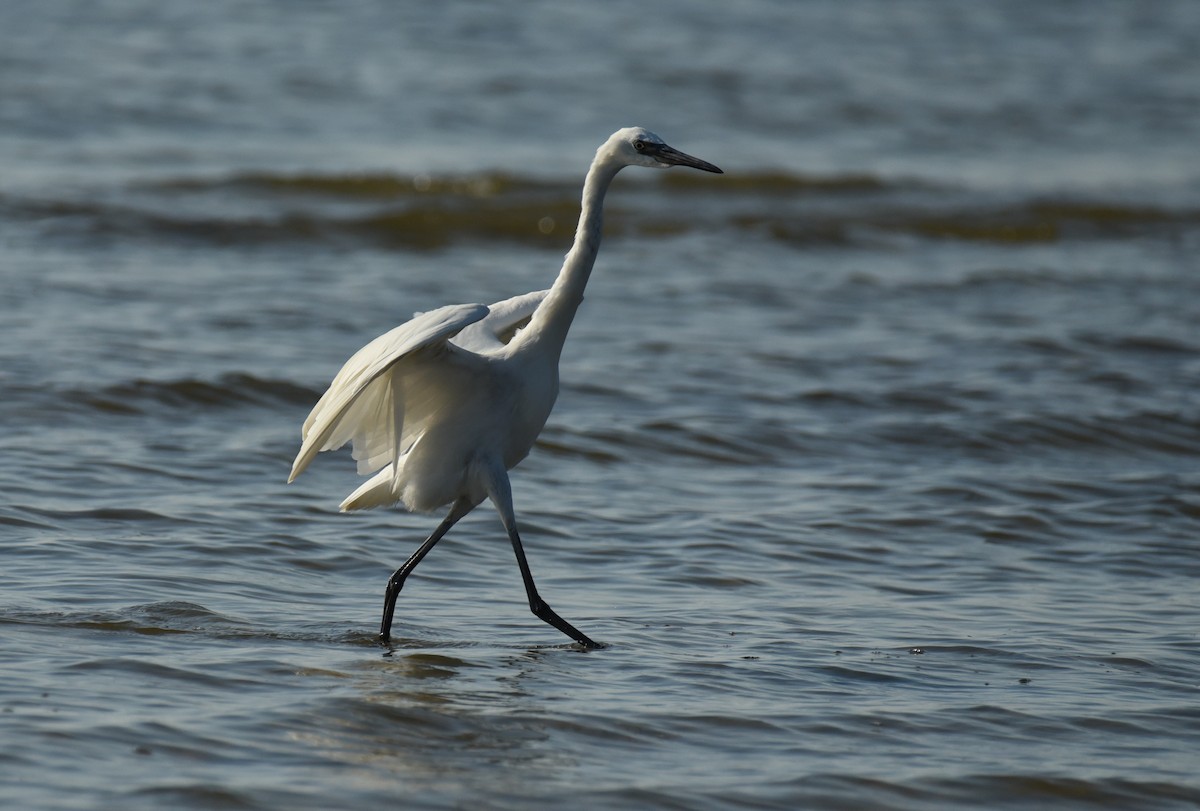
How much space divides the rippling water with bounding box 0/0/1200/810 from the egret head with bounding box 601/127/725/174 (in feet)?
5.79

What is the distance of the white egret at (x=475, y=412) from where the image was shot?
6.01 m

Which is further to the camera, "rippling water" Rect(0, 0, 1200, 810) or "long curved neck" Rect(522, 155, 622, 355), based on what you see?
"long curved neck" Rect(522, 155, 622, 355)

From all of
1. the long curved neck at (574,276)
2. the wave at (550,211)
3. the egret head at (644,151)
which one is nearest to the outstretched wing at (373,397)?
the long curved neck at (574,276)

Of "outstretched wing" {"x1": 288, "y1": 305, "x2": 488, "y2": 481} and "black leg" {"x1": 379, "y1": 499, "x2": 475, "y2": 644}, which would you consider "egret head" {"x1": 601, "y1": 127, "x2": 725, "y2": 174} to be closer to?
"outstretched wing" {"x1": 288, "y1": 305, "x2": 488, "y2": 481}

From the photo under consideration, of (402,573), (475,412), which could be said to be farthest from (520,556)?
(475,412)

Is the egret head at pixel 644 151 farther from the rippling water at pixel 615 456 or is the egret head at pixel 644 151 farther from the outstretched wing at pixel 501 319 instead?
the rippling water at pixel 615 456

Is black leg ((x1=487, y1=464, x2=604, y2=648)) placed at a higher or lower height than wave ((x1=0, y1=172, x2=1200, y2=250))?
lower

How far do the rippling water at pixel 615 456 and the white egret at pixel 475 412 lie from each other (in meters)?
0.48

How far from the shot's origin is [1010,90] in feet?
76.0

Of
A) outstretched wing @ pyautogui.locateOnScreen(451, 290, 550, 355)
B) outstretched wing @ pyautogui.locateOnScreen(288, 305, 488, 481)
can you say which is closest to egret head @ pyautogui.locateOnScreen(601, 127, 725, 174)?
outstretched wing @ pyautogui.locateOnScreen(451, 290, 550, 355)

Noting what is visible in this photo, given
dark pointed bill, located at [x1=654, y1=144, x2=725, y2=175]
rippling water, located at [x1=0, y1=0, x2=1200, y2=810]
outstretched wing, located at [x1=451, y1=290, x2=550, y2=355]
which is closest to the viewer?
rippling water, located at [x1=0, y1=0, x2=1200, y2=810]

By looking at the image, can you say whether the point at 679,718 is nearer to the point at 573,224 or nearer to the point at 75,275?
the point at 75,275

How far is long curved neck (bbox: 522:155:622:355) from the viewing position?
6184 mm

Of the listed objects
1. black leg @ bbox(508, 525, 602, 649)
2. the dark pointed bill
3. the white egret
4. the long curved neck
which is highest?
the dark pointed bill
